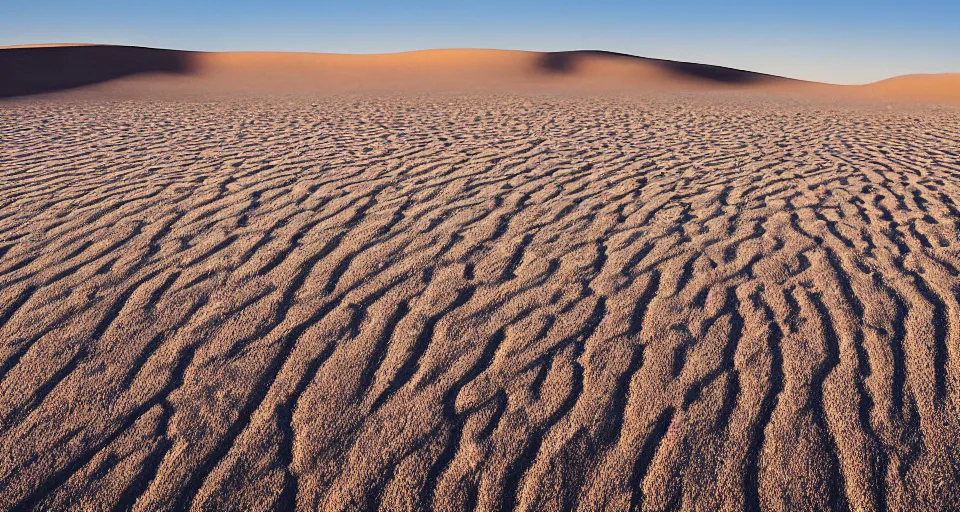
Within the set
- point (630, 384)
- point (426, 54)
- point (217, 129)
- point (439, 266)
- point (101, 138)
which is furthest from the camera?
point (426, 54)

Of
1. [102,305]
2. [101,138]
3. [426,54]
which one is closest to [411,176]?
[102,305]

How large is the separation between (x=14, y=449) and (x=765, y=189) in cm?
554

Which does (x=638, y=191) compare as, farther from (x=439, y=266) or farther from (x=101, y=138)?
(x=101, y=138)

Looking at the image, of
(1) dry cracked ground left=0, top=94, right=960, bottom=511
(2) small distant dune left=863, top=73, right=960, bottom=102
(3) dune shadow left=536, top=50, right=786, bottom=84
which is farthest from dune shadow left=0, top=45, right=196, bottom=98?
(2) small distant dune left=863, top=73, right=960, bottom=102

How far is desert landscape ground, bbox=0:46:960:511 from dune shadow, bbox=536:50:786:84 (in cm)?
3485

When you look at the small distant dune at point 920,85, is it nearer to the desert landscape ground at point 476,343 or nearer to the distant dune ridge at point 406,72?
the distant dune ridge at point 406,72

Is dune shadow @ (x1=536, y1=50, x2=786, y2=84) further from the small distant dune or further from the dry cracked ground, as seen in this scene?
the dry cracked ground

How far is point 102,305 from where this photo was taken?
10.4 feet

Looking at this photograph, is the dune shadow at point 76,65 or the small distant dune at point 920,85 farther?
the small distant dune at point 920,85

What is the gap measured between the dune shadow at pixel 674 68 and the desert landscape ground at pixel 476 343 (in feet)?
114

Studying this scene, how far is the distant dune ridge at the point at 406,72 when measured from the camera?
87.6ft

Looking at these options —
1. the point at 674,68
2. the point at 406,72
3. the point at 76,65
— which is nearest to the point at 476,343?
the point at 76,65

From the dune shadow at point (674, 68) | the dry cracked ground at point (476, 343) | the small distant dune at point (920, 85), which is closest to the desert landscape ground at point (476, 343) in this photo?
the dry cracked ground at point (476, 343)

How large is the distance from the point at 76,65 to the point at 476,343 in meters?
35.1
